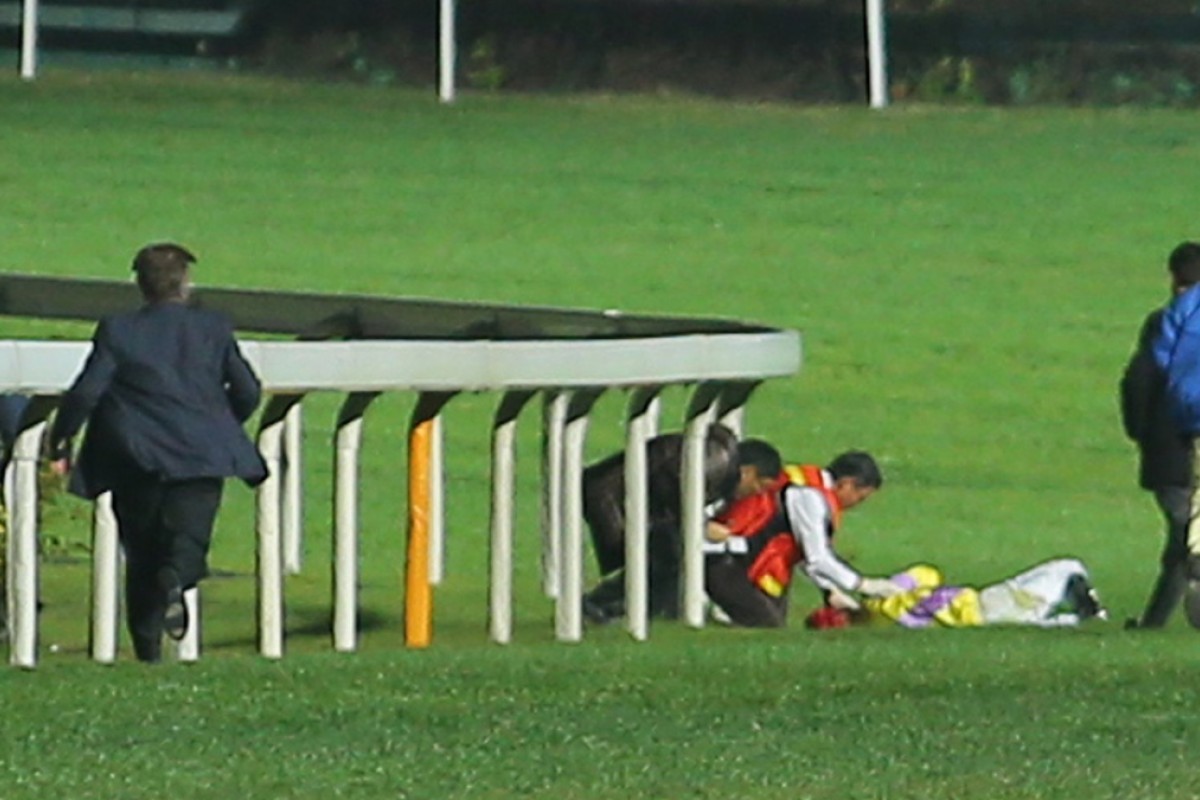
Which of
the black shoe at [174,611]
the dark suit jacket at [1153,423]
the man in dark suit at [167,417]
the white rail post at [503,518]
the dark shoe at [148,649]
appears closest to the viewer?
the man in dark suit at [167,417]

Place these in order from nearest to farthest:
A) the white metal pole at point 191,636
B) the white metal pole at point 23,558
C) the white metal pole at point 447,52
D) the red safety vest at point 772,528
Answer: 1. the white metal pole at point 23,558
2. the white metal pole at point 191,636
3. the red safety vest at point 772,528
4. the white metal pole at point 447,52

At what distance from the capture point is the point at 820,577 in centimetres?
1190

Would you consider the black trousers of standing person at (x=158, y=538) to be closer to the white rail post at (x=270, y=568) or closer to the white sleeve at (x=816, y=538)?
the white rail post at (x=270, y=568)

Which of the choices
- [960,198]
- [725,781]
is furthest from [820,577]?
[960,198]

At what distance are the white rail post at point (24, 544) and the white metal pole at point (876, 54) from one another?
15482 millimetres

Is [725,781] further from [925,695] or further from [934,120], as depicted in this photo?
[934,120]

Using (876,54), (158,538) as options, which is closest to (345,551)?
(158,538)

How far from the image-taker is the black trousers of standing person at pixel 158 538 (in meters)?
9.55

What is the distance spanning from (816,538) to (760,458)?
0.43 meters

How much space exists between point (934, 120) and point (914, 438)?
8.54m

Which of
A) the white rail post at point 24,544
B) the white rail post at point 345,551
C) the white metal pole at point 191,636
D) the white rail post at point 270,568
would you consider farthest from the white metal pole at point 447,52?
the white rail post at point 24,544

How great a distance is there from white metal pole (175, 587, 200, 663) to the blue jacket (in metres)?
2.97

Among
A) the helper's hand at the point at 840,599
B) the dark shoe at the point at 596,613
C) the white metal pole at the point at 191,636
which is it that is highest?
the white metal pole at the point at 191,636

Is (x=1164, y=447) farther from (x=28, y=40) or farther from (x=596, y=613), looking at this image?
(x=28, y=40)
